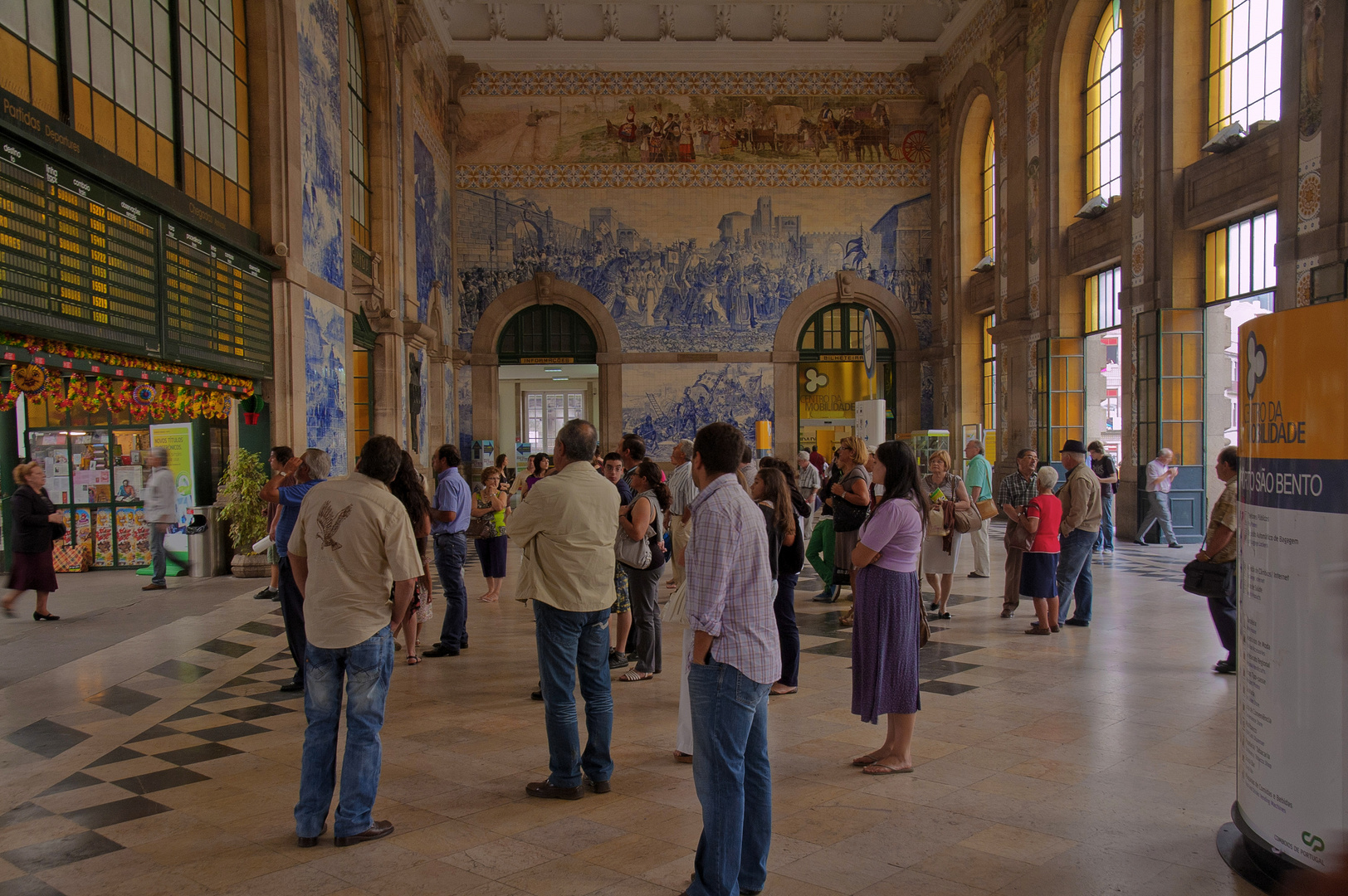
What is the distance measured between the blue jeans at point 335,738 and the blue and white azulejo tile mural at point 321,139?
10223 millimetres

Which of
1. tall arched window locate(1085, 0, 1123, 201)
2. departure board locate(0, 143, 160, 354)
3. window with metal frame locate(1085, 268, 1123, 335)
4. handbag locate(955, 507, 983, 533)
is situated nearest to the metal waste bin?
departure board locate(0, 143, 160, 354)

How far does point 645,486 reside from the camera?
20.8ft

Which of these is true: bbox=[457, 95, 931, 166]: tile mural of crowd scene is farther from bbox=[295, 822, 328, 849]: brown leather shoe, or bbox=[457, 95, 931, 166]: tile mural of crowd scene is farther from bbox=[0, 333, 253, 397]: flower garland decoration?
bbox=[295, 822, 328, 849]: brown leather shoe

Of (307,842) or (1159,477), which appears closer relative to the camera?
(307,842)

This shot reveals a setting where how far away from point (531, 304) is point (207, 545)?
48.1 ft

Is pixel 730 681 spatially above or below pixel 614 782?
above

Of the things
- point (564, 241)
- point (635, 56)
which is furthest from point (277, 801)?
point (635, 56)

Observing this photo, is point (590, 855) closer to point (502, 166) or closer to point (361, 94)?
point (361, 94)

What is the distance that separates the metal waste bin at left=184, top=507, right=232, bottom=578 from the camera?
11773 mm

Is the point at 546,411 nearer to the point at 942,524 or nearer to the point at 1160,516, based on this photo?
the point at 1160,516

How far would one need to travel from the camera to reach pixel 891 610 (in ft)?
15.5

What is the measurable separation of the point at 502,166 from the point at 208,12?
47.3 ft

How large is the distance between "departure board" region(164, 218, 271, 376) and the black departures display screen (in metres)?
0.02

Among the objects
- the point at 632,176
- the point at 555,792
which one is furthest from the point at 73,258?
the point at 632,176
